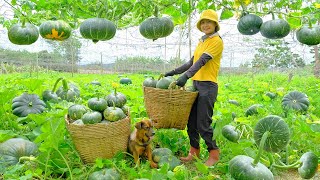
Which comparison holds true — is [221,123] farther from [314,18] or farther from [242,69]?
[242,69]

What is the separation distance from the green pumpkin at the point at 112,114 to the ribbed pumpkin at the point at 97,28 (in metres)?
0.76

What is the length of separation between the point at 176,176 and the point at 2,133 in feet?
6.31

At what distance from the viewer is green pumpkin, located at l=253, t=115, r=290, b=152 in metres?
2.99

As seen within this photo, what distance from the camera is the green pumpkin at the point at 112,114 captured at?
3.84 metres

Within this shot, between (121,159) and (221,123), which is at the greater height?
(221,123)

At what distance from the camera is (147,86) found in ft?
13.6

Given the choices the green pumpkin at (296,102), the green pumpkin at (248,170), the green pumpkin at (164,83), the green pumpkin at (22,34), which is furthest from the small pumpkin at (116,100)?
the green pumpkin at (296,102)

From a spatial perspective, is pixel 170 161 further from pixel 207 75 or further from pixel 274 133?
pixel 274 133

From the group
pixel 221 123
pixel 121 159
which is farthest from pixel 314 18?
pixel 121 159

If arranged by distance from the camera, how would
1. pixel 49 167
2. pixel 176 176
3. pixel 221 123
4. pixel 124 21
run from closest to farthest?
pixel 176 176, pixel 49 167, pixel 221 123, pixel 124 21

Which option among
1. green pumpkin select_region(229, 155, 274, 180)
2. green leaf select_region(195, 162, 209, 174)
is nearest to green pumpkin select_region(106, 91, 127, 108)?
green leaf select_region(195, 162, 209, 174)

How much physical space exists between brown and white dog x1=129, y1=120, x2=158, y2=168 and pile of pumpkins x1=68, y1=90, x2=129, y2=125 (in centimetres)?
24

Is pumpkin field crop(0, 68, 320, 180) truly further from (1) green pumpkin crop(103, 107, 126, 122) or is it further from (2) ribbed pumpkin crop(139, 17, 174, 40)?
(2) ribbed pumpkin crop(139, 17, 174, 40)

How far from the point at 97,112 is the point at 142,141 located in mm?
575
